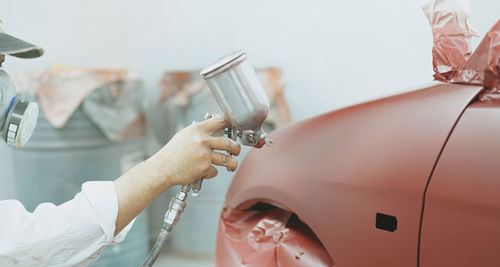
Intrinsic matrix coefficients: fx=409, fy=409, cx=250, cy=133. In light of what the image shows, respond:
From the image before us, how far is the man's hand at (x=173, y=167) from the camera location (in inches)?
38.8

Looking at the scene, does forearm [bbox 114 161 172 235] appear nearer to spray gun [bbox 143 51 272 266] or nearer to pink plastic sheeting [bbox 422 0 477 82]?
spray gun [bbox 143 51 272 266]

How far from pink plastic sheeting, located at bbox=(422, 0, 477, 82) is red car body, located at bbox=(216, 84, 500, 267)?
0.17 metres

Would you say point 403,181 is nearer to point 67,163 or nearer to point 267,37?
point 267,37

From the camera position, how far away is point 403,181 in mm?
768

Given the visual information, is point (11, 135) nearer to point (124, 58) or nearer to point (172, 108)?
point (172, 108)

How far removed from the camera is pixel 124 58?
10.2 feet

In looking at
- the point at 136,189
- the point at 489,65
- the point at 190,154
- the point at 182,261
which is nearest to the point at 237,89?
the point at 190,154

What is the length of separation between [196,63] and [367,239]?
226 cm

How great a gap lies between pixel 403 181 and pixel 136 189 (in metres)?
0.61

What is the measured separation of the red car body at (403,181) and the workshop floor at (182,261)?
5.64 feet

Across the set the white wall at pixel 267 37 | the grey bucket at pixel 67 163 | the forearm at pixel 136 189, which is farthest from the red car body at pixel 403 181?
the grey bucket at pixel 67 163

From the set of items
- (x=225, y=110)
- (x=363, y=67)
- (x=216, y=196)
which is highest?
(x=225, y=110)

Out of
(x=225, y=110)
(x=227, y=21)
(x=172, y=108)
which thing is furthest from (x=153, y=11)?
(x=225, y=110)

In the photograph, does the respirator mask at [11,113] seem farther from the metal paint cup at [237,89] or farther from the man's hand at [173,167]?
the metal paint cup at [237,89]
